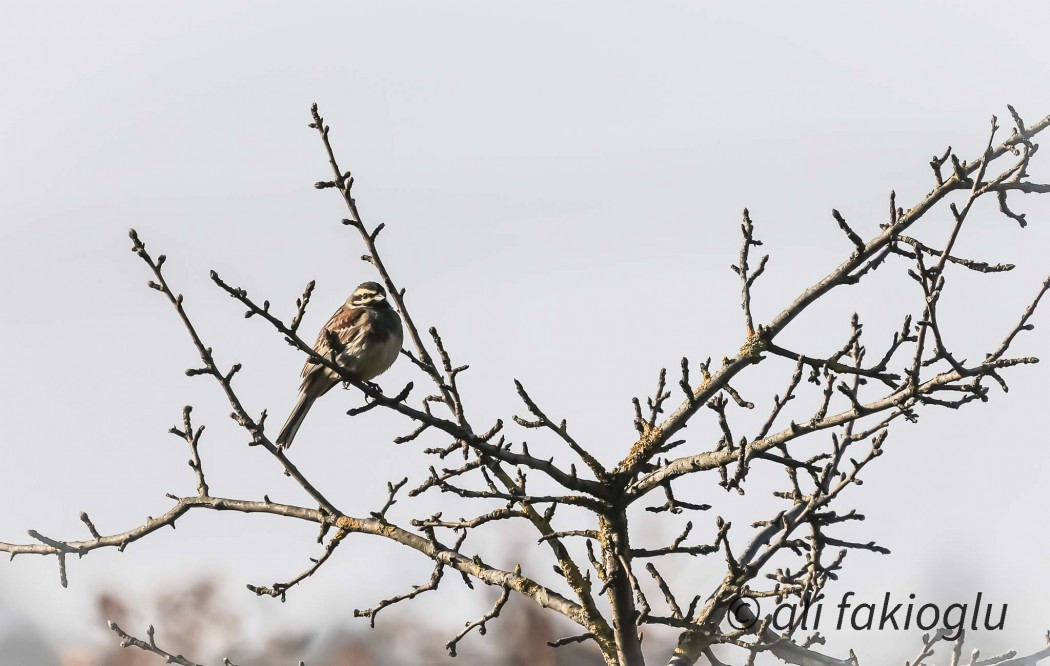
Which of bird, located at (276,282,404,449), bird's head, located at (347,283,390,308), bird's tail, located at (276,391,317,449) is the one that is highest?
bird's head, located at (347,283,390,308)

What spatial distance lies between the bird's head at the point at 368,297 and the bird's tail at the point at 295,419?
118 cm

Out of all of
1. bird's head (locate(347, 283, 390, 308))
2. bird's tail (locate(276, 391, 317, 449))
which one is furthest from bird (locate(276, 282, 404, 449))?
bird's head (locate(347, 283, 390, 308))

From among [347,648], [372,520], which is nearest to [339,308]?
[347,648]

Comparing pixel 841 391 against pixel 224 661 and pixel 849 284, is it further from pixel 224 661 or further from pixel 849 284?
pixel 224 661

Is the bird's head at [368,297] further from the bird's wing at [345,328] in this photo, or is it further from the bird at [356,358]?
the bird at [356,358]

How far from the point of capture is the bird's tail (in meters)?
8.67

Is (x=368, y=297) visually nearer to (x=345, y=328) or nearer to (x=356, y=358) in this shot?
(x=345, y=328)

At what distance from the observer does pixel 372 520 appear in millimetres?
6074

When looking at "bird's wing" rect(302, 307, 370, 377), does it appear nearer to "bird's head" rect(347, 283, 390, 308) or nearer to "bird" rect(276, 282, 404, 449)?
"bird" rect(276, 282, 404, 449)

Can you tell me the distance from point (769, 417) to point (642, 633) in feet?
4.41

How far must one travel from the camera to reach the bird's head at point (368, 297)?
954 centimetres

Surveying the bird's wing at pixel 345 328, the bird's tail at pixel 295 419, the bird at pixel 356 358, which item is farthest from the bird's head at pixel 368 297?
the bird's tail at pixel 295 419

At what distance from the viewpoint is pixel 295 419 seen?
8.72 meters

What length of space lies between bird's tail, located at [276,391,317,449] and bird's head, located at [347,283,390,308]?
1.18m
